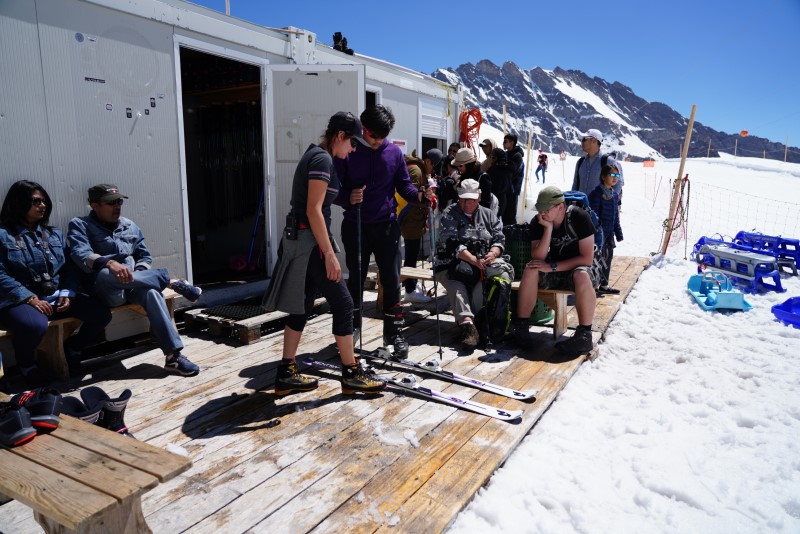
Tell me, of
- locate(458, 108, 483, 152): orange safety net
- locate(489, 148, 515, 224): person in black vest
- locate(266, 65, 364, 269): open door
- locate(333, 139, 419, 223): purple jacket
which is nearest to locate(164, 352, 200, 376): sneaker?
locate(333, 139, 419, 223): purple jacket

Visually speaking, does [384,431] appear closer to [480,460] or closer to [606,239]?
[480,460]

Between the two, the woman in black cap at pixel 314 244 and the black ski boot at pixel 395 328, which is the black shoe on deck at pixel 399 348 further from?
the woman in black cap at pixel 314 244

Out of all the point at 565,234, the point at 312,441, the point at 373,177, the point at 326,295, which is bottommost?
the point at 312,441

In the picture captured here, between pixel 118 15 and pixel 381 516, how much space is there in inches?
165

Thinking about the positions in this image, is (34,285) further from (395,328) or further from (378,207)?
(395,328)

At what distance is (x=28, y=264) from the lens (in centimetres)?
362

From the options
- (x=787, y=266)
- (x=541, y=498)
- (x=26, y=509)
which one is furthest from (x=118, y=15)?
(x=787, y=266)

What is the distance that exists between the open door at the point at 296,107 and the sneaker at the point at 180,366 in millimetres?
2195

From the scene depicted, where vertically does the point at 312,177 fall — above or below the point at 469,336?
above

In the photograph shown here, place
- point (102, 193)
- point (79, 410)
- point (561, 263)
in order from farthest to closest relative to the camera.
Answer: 1. point (561, 263)
2. point (102, 193)
3. point (79, 410)

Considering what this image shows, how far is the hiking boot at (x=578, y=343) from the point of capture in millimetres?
4254

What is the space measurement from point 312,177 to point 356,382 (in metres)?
1.34

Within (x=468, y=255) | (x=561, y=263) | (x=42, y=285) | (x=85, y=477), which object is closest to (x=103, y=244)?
(x=42, y=285)

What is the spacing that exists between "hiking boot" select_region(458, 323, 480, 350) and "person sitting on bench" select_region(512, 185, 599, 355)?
0.38m
